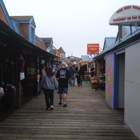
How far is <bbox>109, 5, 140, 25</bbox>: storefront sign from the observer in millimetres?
8281

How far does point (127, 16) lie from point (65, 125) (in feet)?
18.9

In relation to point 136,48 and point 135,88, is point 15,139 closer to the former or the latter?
point 135,88

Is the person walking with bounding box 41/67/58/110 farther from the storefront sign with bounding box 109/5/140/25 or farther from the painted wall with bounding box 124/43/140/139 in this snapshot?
the storefront sign with bounding box 109/5/140/25

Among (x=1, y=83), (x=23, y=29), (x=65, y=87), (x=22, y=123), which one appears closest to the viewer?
(x=22, y=123)

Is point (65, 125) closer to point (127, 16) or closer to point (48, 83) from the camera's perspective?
point (48, 83)

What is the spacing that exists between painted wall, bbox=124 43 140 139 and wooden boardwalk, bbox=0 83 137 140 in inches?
11.2

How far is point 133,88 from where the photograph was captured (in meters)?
4.61

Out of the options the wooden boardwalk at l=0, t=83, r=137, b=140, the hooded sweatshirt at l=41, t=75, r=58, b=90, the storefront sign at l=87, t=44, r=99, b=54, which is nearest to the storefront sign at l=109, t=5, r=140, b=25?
the wooden boardwalk at l=0, t=83, r=137, b=140

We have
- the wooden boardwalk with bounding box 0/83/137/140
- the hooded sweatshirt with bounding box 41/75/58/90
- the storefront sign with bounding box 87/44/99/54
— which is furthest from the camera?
the storefront sign with bounding box 87/44/99/54

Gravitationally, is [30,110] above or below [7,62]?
below

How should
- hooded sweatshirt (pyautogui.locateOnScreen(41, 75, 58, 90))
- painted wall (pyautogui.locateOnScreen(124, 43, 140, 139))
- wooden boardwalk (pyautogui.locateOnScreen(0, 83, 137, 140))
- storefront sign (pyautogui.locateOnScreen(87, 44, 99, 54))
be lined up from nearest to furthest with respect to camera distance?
1. painted wall (pyautogui.locateOnScreen(124, 43, 140, 139))
2. wooden boardwalk (pyautogui.locateOnScreen(0, 83, 137, 140))
3. hooded sweatshirt (pyautogui.locateOnScreen(41, 75, 58, 90))
4. storefront sign (pyautogui.locateOnScreen(87, 44, 99, 54))

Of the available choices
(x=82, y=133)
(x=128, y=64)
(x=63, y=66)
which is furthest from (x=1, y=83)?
(x=128, y=64)

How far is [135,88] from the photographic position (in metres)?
4.45

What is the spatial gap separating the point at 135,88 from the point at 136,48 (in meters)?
0.94
